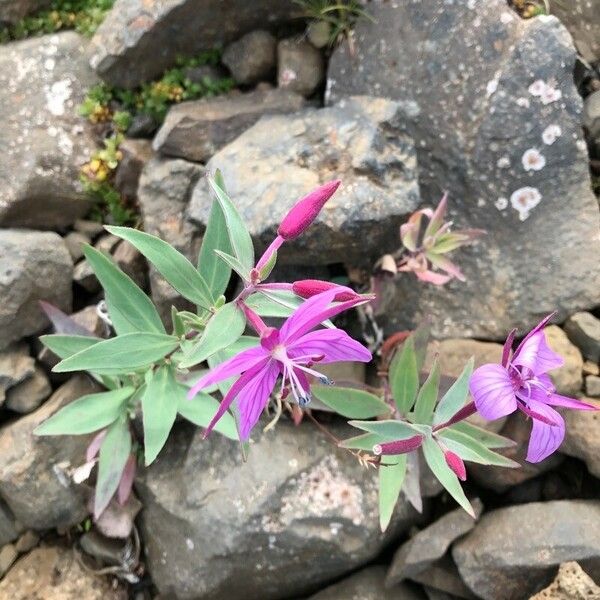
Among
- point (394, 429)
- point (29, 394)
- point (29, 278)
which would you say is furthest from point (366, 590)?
point (29, 278)

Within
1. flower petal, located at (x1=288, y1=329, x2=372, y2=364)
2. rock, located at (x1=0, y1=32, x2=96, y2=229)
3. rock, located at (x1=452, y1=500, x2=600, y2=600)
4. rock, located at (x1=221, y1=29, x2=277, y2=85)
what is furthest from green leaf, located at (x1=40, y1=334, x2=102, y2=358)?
rock, located at (x1=452, y1=500, x2=600, y2=600)

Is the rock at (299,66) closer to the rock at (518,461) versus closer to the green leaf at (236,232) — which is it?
the green leaf at (236,232)

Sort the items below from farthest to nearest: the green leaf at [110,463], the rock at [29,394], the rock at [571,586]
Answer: the rock at [29,394] < the green leaf at [110,463] < the rock at [571,586]

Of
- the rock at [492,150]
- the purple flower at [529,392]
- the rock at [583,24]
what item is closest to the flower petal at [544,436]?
the purple flower at [529,392]

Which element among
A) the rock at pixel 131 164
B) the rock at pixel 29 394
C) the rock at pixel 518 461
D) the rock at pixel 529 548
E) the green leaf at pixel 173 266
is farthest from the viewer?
the rock at pixel 131 164

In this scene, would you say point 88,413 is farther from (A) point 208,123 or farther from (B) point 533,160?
(B) point 533,160

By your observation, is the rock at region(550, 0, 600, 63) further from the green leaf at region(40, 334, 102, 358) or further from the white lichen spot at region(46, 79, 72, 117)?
the green leaf at region(40, 334, 102, 358)

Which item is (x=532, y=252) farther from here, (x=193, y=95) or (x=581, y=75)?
(x=193, y=95)
